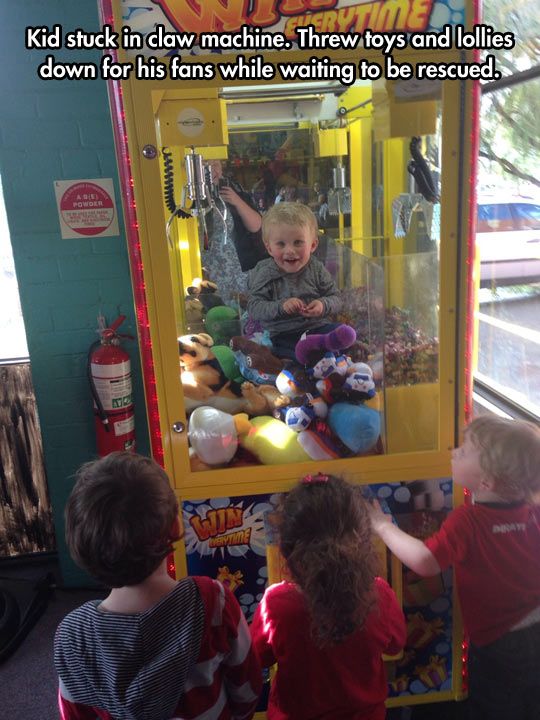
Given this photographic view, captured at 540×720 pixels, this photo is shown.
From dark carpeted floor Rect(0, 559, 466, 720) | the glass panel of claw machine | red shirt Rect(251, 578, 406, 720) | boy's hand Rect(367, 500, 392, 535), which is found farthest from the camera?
dark carpeted floor Rect(0, 559, 466, 720)

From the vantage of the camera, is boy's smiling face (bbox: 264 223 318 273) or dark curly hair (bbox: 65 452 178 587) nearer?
dark curly hair (bbox: 65 452 178 587)

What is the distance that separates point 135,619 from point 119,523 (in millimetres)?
171

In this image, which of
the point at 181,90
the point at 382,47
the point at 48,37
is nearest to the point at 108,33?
the point at 181,90

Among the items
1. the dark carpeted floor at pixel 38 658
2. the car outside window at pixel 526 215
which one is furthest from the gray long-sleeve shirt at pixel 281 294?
the dark carpeted floor at pixel 38 658

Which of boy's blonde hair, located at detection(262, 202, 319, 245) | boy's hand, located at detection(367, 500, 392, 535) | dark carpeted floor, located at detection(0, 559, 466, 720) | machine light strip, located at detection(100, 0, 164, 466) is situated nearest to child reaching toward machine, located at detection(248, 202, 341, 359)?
boy's blonde hair, located at detection(262, 202, 319, 245)

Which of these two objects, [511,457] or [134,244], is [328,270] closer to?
[134,244]

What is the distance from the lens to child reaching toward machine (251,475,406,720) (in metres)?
1.12

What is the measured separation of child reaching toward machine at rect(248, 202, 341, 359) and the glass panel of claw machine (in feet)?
0.08

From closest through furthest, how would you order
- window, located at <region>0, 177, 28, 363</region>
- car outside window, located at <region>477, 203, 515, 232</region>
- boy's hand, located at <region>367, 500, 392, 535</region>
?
boy's hand, located at <region>367, 500, 392, 535</region> < car outside window, located at <region>477, 203, 515, 232</region> < window, located at <region>0, 177, 28, 363</region>

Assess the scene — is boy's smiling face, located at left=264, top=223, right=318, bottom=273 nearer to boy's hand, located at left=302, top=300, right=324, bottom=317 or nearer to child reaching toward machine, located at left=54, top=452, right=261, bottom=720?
boy's hand, located at left=302, top=300, right=324, bottom=317

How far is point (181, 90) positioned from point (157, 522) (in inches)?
39.4

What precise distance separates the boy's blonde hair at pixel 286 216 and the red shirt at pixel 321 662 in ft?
3.19

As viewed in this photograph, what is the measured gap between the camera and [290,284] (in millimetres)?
1754

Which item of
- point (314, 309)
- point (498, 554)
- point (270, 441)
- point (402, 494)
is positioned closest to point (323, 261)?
point (314, 309)
